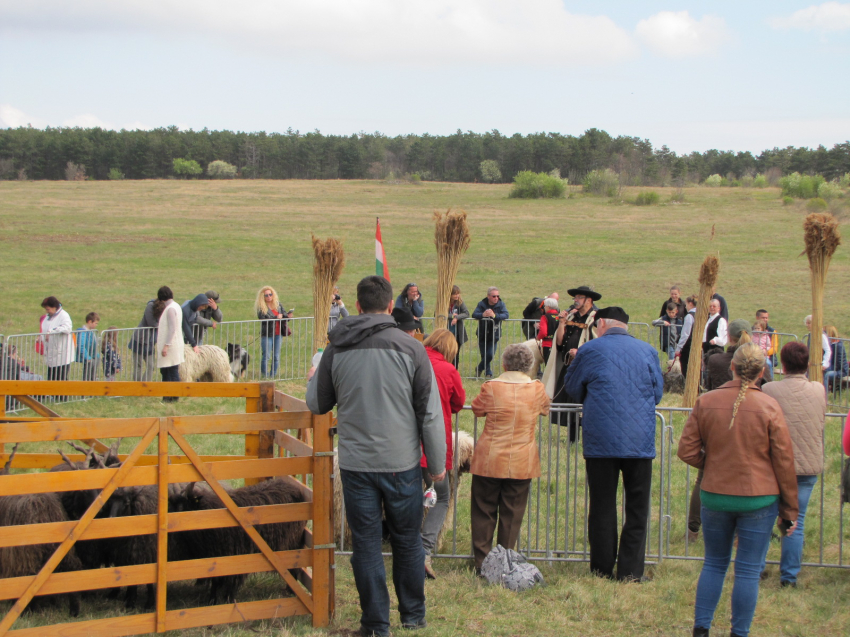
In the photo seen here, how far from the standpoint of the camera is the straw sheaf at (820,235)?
28.1ft

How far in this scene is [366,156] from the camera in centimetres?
8325

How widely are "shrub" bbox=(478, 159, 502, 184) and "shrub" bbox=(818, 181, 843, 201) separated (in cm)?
3436

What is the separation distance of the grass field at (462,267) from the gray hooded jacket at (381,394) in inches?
44.5

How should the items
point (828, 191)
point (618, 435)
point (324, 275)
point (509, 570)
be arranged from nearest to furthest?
point (618, 435) < point (509, 570) < point (324, 275) < point (828, 191)

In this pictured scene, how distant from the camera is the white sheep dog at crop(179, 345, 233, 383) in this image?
1248cm

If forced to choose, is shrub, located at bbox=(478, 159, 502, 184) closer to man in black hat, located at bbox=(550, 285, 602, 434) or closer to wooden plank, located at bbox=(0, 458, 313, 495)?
man in black hat, located at bbox=(550, 285, 602, 434)

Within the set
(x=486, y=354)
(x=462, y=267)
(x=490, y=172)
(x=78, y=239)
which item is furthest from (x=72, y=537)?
(x=490, y=172)

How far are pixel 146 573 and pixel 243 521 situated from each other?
1.97ft

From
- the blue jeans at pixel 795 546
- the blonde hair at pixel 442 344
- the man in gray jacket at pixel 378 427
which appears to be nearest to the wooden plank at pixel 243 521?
the man in gray jacket at pixel 378 427

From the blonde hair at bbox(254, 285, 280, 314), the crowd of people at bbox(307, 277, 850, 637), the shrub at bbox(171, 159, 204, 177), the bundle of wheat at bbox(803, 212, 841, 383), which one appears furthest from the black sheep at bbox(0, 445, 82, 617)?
the shrub at bbox(171, 159, 204, 177)

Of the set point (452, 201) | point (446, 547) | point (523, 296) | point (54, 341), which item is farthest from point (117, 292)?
point (452, 201)

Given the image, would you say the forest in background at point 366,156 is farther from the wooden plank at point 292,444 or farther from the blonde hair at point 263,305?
the wooden plank at point 292,444

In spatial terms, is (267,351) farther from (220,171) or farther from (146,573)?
(220,171)

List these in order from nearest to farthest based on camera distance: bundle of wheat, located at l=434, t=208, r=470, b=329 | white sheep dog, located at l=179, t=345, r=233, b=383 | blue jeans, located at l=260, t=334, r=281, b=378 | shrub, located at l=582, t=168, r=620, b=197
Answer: bundle of wheat, located at l=434, t=208, r=470, b=329, white sheep dog, located at l=179, t=345, r=233, b=383, blue jeans, located at l=260, t=334, r=281, b=378, shrub, located at l=582, t=168, r=620, b=197
